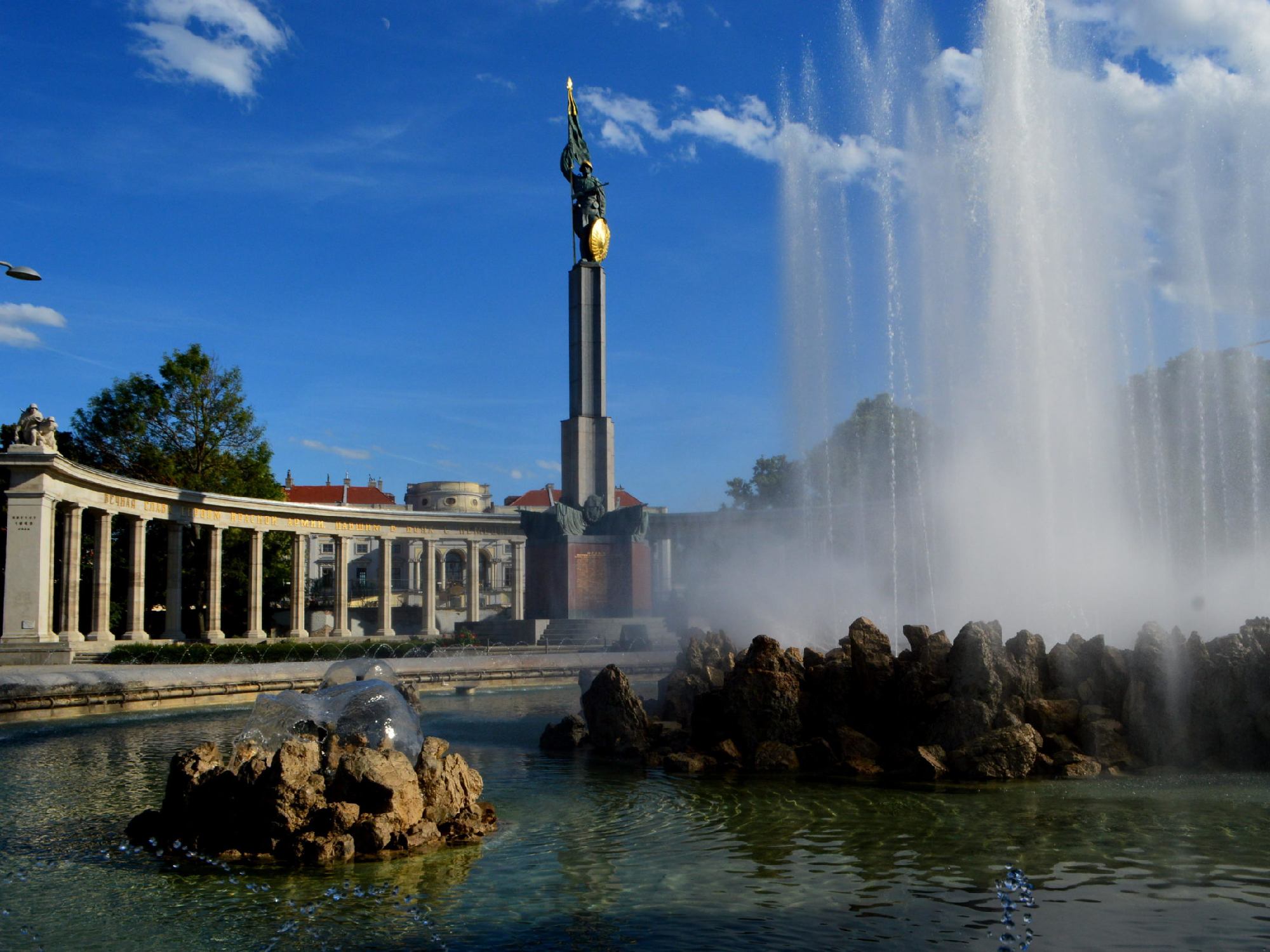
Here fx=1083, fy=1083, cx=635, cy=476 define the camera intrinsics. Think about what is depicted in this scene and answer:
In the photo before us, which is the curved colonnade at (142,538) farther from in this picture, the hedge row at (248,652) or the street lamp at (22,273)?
the street lamp at (22,273)

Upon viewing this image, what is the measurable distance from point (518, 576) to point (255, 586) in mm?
29208

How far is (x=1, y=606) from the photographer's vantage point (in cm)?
4172

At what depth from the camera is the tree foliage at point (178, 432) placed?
5634 cm

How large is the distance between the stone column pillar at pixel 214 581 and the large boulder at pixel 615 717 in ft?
121

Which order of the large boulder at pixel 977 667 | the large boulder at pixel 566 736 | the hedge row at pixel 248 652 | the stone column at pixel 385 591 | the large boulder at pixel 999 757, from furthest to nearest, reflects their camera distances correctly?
the stone column at pixel 385 591 → the hedge row at pixel 248 652 → the large boulder at pixel 566 736 → the large boulder at pixel 977 667 → the large boulder at pixel 999 757

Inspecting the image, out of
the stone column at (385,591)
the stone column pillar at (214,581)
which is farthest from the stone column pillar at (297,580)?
the stone column pillar at (214,581)

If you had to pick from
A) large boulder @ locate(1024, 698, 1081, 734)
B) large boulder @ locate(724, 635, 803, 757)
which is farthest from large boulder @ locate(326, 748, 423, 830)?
large boulder @ locate(1024, 698, 1081, 734)

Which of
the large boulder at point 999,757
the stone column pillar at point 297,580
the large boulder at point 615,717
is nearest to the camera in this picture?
the large boulder at point 999,757

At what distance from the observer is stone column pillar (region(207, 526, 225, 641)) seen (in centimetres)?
5000

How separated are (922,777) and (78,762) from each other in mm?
12668

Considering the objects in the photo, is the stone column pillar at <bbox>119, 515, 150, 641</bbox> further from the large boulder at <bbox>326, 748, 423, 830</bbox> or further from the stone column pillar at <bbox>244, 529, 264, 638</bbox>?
the large boulder at <bbox>326, 748, 423, 830</bbox>

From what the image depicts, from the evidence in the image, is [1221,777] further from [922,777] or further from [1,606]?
[1,606]

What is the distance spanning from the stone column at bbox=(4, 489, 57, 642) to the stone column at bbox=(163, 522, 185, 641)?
1149cm

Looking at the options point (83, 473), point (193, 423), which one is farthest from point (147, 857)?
point (193, 423)
